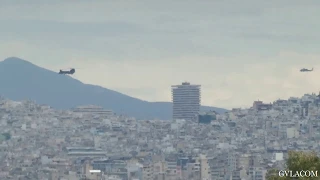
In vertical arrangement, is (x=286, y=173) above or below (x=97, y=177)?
below

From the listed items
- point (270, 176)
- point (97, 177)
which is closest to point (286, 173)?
point (270, 176)

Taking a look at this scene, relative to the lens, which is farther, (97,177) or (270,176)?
(97,177)

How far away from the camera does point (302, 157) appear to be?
4028 cm

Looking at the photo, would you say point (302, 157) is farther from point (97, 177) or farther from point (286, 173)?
point (97, 177)

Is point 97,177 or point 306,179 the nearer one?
point 306,179

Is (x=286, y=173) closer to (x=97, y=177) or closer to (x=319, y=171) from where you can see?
(x=319, y=171)

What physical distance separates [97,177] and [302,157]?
510 feet

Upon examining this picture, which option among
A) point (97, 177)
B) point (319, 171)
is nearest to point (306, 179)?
point (319, 171)

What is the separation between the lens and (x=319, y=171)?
3981cm

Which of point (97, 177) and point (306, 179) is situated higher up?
point (97, 177)

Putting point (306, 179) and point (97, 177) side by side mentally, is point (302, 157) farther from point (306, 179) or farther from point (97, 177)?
point (97, 177)

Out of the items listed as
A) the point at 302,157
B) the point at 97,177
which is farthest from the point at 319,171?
the point at 97,177

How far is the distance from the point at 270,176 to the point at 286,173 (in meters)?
0.47

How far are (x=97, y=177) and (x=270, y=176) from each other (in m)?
155
